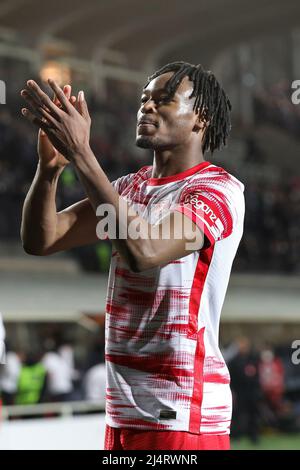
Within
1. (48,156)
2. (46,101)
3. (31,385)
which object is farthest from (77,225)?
(31,385)

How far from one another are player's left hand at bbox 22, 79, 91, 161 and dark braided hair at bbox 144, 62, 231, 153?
422mm

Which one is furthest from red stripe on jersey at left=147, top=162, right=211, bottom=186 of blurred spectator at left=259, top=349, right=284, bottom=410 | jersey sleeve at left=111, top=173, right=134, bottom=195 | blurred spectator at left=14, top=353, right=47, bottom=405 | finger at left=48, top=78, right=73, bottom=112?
blurred spectator at left=259, top=349, right=284, bottom=410

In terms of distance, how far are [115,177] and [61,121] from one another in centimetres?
1176

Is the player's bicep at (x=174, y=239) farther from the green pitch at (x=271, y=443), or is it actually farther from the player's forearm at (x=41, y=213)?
the green pitch at (x=271, y=443)

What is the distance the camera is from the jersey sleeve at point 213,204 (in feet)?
8.38

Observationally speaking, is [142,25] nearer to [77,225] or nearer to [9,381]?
[9,381]

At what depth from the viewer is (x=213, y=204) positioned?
8.55ft

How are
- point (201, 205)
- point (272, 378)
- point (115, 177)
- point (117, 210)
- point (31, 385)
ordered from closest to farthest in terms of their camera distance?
point (117, 210)
point (201, 205)
point (31, 385)
point (115, 177)
point (272, 378)

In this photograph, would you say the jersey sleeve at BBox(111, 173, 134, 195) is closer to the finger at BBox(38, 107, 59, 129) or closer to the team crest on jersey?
the team crest on jersey

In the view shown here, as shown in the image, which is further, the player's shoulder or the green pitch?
the green pitch

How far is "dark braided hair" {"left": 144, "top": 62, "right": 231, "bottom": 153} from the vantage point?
2.78 meters

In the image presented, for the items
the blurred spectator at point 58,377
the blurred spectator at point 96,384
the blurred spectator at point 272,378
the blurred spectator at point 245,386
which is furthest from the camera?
the blurred spectator at point 272,378

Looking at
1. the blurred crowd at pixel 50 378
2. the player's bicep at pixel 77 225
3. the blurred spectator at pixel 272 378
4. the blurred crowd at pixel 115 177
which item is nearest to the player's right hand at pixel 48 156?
the player's bicep at pixel 77 225

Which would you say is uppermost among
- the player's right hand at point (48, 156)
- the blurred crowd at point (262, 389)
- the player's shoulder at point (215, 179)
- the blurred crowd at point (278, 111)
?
the blurred crowd at point (278, 111)
